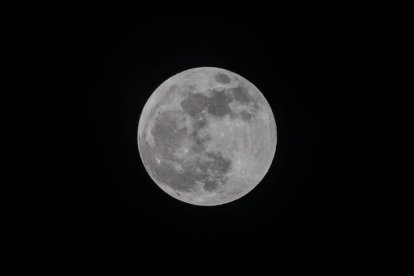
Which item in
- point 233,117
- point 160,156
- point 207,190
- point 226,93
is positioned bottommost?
point 207,190

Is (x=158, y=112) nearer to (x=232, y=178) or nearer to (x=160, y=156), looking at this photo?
(x=160, y=156)

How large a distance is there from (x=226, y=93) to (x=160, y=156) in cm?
117

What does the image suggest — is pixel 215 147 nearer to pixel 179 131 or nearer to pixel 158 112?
pixel 179 131

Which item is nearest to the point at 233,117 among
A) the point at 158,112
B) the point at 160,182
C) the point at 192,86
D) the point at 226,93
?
the point at 226,93

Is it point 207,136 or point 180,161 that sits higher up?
point 207,136

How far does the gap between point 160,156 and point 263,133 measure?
53.9 inches

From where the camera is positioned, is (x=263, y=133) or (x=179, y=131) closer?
(x=179, y=131)

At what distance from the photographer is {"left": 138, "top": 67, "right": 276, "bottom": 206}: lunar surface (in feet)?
14.7

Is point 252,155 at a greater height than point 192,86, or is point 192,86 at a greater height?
point 192,86

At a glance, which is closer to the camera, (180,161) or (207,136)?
(207,136)

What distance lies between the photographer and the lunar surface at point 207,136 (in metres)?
4.48

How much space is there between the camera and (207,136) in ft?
14.6

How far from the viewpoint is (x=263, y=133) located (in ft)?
15.8

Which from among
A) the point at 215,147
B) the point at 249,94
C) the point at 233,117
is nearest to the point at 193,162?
the point at 215,147
